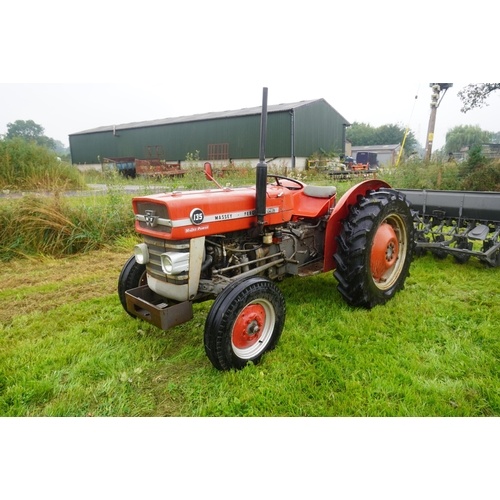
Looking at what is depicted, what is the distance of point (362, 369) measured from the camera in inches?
100

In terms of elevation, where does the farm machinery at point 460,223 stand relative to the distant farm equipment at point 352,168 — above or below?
below

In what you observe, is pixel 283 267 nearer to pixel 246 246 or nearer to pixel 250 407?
pixel 246 246

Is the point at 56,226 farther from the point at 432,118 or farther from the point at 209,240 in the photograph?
the point at 432,118

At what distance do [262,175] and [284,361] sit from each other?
4.68 ft

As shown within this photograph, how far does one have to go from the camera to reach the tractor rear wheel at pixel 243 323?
2.38m

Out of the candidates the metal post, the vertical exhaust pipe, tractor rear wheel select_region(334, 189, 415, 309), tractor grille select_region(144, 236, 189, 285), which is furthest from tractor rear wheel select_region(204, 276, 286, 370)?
the metal post

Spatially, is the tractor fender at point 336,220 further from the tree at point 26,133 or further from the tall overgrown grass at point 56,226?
the tree at point 26,133

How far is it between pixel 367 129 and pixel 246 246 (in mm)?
70625

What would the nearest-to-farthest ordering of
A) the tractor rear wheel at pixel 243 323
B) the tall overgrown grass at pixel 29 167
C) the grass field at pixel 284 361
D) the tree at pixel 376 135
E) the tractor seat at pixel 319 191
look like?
the grass field at pixel 284 361, the tractor rear wheel at pixel 243 323, the tractor seat at pixel 319 191, the tall overgrown grass at pixel 29 167, the tree at pixel 376 135

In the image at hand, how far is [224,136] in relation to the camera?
16.0 m

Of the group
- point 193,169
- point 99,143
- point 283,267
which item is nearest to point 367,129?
point 99,143

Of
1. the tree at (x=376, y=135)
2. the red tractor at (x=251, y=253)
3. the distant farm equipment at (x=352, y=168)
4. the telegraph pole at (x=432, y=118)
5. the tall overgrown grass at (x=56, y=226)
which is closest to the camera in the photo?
the red tractor at (x=251, y=253)

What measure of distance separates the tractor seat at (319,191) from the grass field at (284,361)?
1065 millimetres

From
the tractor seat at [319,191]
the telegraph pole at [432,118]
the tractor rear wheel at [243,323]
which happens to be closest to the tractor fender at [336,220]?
the tractor seat at [319,191]
